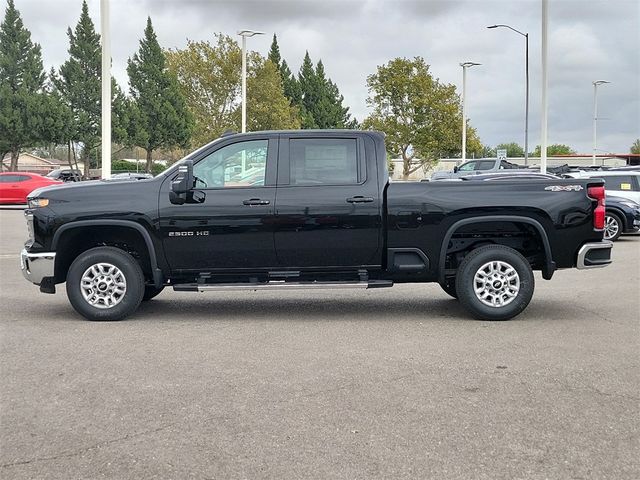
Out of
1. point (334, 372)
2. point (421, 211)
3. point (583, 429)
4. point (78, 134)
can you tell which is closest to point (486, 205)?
point (421, 211)

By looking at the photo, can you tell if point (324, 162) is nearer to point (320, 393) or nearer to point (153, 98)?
point (320, 393)

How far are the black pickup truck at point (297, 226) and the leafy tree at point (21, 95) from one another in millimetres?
46700

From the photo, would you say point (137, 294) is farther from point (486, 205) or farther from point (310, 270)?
point (486, 205)

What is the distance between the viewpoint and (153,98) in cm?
5694

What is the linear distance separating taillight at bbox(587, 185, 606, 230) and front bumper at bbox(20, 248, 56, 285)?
19.2ft

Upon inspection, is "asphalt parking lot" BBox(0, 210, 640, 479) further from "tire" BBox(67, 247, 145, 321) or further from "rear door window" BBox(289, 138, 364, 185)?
"rear door window" BBox(289, 138, 364, 185)

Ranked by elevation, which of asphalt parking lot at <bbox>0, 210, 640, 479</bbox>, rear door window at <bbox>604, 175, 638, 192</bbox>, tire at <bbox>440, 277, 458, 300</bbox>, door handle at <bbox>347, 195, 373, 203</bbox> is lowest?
asphalt parking lot at <bbox>0, 210, 640, 479</bbox>

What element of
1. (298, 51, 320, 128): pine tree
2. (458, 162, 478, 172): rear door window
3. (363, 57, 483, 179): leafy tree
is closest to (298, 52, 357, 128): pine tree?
(298, 51, 320, 128): pine tree

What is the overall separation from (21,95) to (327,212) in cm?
4835

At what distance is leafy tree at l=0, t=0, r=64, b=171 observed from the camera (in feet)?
163

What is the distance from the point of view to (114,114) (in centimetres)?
5466

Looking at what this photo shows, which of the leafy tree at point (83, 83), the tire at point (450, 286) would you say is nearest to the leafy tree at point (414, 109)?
the leafy tree at point (83, 83)

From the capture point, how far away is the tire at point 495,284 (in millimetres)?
7512

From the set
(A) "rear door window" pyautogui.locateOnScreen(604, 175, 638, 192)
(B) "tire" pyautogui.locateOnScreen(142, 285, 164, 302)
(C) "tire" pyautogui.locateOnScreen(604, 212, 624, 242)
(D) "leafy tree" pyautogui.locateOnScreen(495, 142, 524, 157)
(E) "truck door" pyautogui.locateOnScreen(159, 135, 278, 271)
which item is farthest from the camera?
(D) "leafy tree" pyautogui.locateOnScreen(495, 142, 524, 157)
